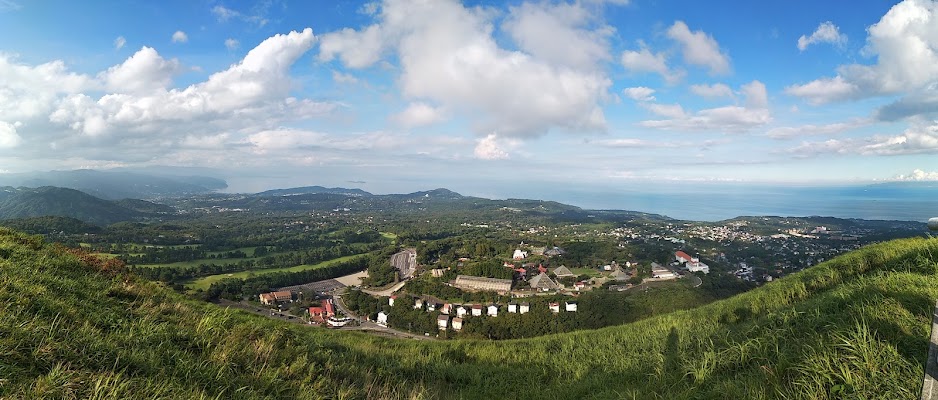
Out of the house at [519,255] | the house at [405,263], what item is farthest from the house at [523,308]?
the house at [519,255]

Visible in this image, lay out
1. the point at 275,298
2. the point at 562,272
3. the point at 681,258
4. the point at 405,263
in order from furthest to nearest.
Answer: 1. the point at 405,263
2. the point at 681,258
3. the point at 562,272
4. the point at 275,298

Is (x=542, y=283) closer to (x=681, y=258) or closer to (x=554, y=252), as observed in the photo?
(x=554, y=252)

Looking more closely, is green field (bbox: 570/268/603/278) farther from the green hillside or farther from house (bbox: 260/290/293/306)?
the green hillside

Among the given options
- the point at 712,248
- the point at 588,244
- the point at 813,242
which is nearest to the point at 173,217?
the point at 588,244

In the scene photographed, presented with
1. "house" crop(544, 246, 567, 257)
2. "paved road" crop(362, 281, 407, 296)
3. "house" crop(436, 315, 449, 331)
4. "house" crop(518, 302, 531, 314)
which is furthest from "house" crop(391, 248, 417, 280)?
"house" crop(518, 302, 531, 314)

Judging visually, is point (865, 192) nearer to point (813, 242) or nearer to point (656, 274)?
point (813, 242)

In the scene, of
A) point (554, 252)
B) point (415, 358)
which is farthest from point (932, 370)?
point (554, 252)
